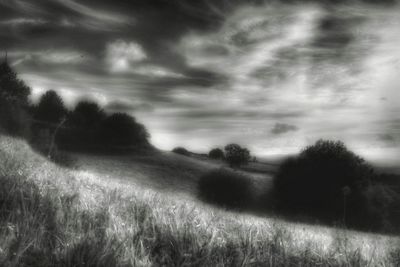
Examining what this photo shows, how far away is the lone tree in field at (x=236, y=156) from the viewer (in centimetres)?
6512

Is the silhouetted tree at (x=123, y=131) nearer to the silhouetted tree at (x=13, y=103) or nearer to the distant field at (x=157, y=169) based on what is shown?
the distant field at (x=157, y=169)

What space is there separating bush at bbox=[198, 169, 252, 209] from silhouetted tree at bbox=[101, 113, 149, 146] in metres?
13.5

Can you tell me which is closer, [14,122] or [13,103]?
[14,122]

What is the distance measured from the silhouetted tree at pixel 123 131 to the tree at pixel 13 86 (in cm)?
1223

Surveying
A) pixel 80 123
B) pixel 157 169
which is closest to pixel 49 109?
pixel 80 123

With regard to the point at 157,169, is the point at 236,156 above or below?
above

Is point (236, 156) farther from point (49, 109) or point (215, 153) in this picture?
point (49, 109)

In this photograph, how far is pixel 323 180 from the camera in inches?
1868

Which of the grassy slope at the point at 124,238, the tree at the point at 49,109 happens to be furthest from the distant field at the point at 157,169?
the grassy slope at the point at 124,238

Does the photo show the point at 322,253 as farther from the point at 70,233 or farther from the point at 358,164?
the point at 358,164

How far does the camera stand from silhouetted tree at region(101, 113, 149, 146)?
52469mm

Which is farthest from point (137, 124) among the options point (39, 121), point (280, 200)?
point (280, 200)

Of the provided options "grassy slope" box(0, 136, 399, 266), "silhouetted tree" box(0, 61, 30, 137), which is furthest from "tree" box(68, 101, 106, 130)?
"grassy slope" box(0, 136, 399, 266)

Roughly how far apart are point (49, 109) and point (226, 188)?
32.2 meters
